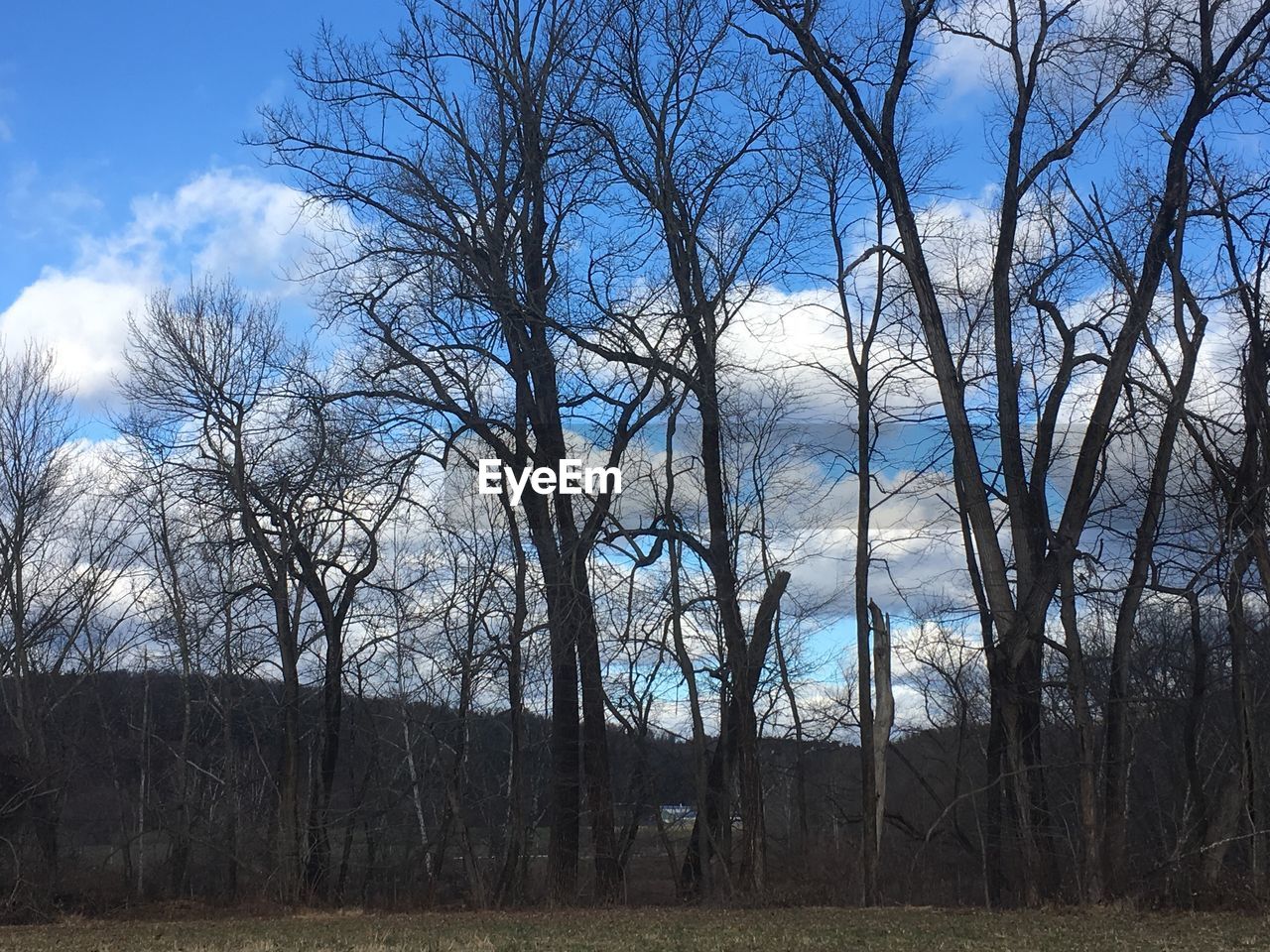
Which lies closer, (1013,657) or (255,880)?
(1013,657)

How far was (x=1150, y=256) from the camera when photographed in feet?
53.2

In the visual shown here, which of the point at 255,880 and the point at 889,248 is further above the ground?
the point at 889,248

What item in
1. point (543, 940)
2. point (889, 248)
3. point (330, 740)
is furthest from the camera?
point (330, 740)

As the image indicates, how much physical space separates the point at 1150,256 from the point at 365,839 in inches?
747

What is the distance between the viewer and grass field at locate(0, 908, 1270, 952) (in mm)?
10094

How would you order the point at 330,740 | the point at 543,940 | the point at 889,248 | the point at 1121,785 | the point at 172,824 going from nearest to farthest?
the point at 543,940 → the point at 1121,785 → the point at 889,248 → the point at 330,740 → the point at 172,824

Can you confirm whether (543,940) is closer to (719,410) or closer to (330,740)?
(719,410)

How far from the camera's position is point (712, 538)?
18.7 meters

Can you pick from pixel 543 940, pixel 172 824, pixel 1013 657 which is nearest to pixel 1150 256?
pixel 1013 657

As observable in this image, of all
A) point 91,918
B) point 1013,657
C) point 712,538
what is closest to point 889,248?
point 712,538

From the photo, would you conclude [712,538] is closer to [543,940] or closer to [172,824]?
Result: [543,940]

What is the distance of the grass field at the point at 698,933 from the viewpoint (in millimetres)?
10094

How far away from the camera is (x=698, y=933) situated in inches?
440

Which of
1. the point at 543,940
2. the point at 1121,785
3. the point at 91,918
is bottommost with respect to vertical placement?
the point at 91,918
